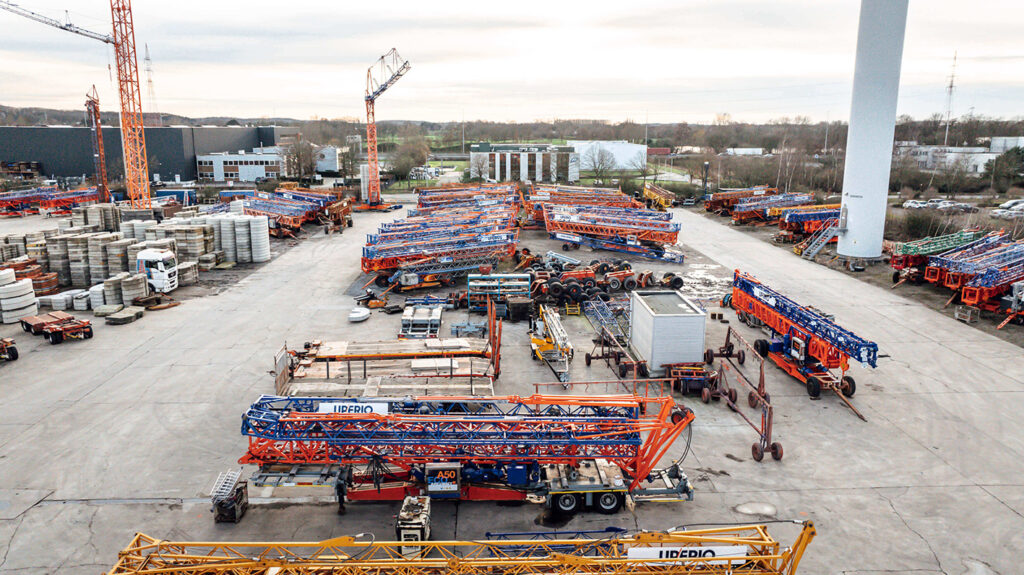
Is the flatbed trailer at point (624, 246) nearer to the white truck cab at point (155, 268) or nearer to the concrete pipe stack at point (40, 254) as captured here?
the white truck cab at point (155, 268)

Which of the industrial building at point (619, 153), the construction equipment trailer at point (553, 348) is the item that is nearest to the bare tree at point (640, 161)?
the industrial building at point (619, 153)

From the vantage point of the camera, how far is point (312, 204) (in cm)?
4522

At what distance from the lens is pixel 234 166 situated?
242 feet

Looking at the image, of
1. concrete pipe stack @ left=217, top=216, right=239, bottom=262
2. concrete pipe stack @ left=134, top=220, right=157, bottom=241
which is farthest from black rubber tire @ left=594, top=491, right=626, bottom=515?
concrete pipe stack @ left=134, top=220, right=157, bottom=241

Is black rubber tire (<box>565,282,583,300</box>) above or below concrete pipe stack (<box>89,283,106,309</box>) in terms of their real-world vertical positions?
above

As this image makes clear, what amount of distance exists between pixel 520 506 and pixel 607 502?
1.72 metres

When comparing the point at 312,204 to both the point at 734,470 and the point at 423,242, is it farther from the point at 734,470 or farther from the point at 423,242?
the point at 734,470

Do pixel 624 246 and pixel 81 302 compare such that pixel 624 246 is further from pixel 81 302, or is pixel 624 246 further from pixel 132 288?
pixel 81 302

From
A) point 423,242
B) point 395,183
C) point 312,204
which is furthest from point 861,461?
point 395,183

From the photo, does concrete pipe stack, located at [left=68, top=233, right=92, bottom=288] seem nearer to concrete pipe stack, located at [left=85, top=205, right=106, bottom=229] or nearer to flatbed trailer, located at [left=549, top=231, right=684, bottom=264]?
concrete pipe stack, located at [left=85, top=205, right=106, bottom=229]

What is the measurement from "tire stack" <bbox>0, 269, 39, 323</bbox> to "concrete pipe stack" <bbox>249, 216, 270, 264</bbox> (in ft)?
35.4

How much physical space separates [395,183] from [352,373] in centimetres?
6599

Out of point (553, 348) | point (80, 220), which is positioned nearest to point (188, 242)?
point (80, 220)

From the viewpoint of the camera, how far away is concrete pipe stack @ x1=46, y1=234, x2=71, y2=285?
2859 cm
